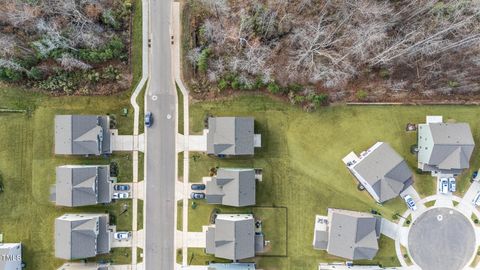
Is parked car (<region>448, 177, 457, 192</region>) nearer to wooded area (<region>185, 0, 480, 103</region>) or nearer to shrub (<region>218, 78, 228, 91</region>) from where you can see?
wooded area (<region>185, 0, 480, 103</region>)

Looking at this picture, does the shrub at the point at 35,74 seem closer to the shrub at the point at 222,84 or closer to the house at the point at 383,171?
the shrub at the point at 222,84

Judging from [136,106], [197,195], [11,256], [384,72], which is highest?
[384,72]

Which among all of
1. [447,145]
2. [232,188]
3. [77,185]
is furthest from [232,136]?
[447,145]

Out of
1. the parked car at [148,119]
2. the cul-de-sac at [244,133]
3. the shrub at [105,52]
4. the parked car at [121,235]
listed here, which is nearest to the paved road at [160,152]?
the cul-de-sac at [244,133]

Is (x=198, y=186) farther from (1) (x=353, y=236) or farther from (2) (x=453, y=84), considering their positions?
(2) (x=453, y=84)

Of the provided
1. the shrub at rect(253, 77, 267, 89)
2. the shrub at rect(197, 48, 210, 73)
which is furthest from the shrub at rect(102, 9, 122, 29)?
the shrub at rect(253, 77, 267, 89)

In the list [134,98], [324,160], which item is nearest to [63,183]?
[134,98]

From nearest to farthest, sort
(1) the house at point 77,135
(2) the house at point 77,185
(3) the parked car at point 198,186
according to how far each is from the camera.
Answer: (2) the house at point 77,185
(1) the house at point 77,135
(3) the parked car at point 198,186
